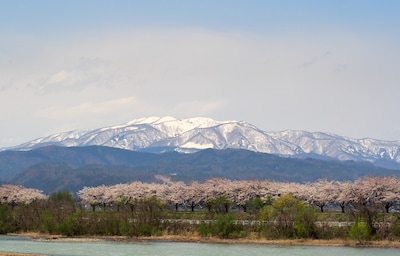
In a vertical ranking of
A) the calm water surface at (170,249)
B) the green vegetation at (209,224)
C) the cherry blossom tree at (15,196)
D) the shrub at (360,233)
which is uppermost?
the cherry blossom tree at (15,196)

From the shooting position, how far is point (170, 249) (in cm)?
7138

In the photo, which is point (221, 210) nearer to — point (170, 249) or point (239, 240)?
point (239, 240)

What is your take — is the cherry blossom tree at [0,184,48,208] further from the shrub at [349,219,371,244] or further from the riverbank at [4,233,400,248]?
the shrub at [349,219,371,244]

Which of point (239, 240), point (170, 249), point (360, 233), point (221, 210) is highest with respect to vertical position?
point (221, 210)

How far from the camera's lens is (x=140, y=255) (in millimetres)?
64500

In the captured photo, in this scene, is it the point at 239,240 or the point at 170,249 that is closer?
the point at 170,249

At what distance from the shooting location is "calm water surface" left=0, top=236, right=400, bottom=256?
219ft

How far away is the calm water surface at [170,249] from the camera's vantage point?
6662 cm

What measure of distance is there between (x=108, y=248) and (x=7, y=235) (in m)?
31.1

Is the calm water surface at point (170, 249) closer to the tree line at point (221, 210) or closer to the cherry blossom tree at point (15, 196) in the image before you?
the tree line at point (221, 210)

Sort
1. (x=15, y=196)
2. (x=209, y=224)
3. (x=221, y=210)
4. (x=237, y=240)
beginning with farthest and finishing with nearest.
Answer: (x=15, y=196) < (x=221, y=210) < (x=209, y=224) < (x=237, y=240)

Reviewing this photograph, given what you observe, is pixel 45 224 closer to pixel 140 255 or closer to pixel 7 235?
pixel 7 235

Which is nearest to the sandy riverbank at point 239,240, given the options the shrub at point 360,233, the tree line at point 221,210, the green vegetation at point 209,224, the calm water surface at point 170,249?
the shrub at point 360,233

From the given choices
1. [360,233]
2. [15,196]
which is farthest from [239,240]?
[15,196]
